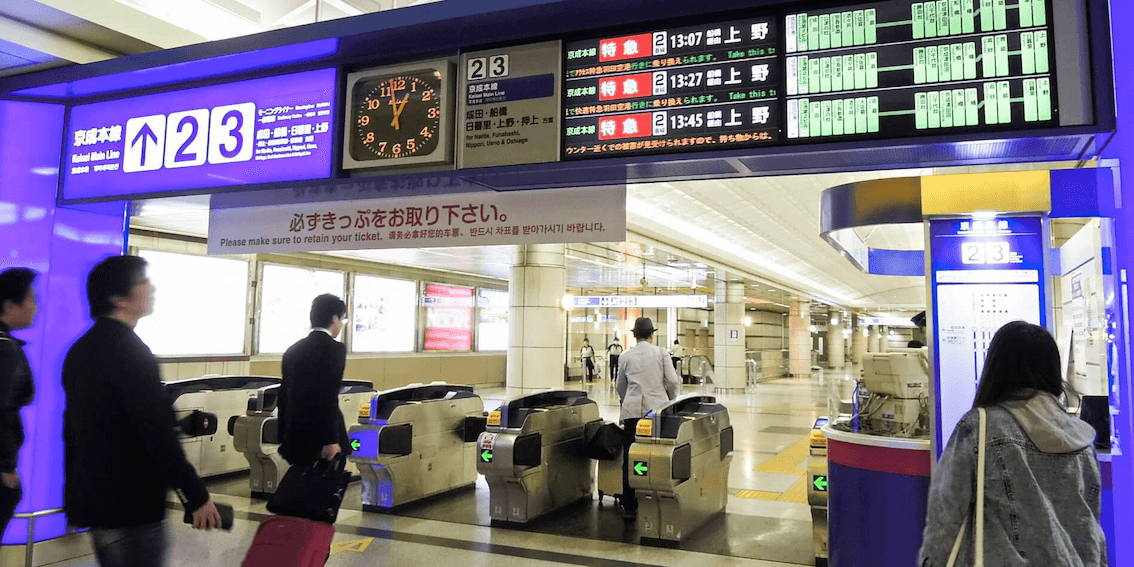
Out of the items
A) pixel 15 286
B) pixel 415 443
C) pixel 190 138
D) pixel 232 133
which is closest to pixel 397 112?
pixel 232 133

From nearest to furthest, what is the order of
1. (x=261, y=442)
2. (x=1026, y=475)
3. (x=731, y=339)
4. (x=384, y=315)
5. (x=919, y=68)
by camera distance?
1. (x=1026, y=475)
2. (x=919, y=68)
3. (x=261, y=442)
4. (x=384, y=315)
5. (x=731, y=339)

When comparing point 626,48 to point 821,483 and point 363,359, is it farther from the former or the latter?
point 363,359

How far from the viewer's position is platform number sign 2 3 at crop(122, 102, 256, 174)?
3.80 meters

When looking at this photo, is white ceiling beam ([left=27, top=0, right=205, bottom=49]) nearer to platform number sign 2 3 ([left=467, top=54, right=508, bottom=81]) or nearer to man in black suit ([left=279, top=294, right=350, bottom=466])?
platform number sign 2 3 ([left=467, top=54, right=508, bottom=81])

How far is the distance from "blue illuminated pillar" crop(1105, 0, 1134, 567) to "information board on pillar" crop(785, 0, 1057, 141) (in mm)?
196

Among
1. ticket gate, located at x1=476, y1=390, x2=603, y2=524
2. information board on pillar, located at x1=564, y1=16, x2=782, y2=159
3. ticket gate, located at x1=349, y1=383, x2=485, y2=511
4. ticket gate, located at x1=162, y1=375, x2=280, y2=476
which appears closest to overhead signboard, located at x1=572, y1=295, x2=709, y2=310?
ticket gate, located at x1=349, y1=383, x2=485, y2=511

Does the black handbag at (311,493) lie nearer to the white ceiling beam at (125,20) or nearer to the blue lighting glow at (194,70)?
the blue lighting glow at (194,70)

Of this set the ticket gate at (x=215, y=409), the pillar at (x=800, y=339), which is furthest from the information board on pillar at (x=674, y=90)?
the pillar at (x=800, y=339)

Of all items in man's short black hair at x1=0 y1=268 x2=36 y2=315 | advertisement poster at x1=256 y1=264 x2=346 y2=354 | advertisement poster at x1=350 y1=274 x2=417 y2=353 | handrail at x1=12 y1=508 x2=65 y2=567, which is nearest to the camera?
man's short black hair at x1=0 y1=268 x2=36 y2=315

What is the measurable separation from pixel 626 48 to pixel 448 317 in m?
15.8

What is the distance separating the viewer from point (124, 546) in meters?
2.09

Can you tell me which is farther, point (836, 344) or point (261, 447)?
point (836, 344)

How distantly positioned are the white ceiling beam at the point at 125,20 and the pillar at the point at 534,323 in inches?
250

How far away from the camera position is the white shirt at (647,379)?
616cm
